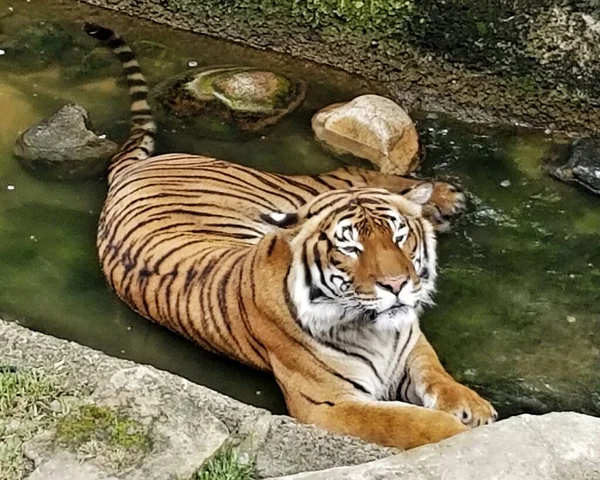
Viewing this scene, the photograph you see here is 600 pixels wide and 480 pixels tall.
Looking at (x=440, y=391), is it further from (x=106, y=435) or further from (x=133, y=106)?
(x=133, y=106)

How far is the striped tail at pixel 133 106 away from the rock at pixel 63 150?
0.10 m

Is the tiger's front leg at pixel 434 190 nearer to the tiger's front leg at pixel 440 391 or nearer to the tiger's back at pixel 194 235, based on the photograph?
the tiger's back at pixel 194 235

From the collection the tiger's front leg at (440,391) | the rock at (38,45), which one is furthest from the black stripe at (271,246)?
the rock at (38,45)

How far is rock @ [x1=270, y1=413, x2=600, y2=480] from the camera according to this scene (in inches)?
91.3

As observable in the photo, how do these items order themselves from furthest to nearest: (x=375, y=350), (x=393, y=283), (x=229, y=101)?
(x=229, y=101), (x=375, y=350), (x=393, y=283)

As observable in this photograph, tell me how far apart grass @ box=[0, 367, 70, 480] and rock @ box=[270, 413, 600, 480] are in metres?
0.63

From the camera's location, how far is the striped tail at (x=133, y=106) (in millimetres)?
4230

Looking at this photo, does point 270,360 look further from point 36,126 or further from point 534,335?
point 36,126

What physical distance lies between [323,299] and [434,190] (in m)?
1.20

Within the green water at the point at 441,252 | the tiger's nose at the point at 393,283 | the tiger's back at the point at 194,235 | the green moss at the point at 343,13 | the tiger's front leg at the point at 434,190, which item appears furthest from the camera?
the green moss at the point at 343,13

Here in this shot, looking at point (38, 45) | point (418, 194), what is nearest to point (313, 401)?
point (418, 194)

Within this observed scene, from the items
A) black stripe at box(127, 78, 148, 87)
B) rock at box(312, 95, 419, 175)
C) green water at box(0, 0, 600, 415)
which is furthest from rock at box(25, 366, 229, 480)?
black stripe at box(127, 78, 148, 87)

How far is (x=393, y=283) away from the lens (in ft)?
9.64

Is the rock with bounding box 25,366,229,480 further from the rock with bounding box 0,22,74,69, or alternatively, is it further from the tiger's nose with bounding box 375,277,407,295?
the rock with bounding box 0,22,74,69
